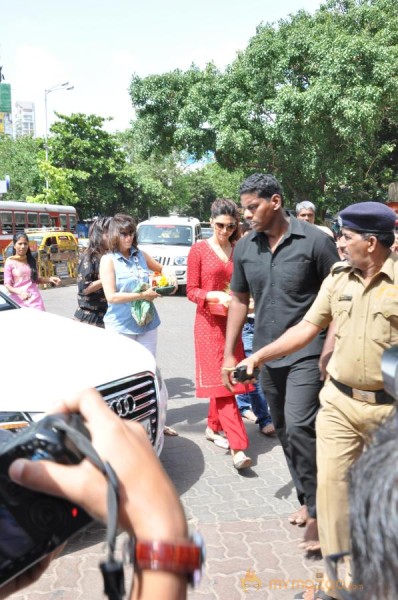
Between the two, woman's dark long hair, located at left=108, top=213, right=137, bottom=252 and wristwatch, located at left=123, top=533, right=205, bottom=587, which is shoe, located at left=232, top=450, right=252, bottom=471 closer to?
woman's dark long hair, located at left=108, top=213, right=137, bottom=252

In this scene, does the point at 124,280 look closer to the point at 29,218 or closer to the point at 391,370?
the point at 391,370

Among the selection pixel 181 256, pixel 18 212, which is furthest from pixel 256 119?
pixel 18 212

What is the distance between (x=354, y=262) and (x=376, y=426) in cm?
188

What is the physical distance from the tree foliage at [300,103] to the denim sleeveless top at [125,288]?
A: 14.6m

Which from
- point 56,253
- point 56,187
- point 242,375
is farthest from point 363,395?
point 56,187

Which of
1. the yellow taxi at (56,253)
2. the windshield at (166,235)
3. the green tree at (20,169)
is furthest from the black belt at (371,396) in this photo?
the green tree at (20,169)

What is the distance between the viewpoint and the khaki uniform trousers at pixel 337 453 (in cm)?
277

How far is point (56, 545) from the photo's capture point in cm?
102

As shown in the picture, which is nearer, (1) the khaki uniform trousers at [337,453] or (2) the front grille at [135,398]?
(1) the khaki uniform trousers at [337,453]

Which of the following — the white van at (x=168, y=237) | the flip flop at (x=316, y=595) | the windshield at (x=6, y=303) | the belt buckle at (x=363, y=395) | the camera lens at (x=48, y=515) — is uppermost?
the camera lens at (x=48, y=515)

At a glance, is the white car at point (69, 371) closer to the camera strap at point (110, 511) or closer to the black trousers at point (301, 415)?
the black trousers at point (301, 415)

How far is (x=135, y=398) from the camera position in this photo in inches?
149

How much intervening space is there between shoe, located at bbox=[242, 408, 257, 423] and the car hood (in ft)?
6.00

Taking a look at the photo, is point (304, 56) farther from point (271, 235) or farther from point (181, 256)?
point (271, 235)
